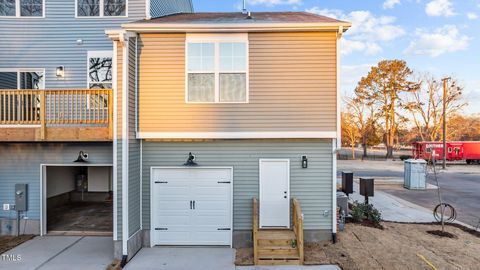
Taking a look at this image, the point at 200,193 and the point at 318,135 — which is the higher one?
the point at 318,135

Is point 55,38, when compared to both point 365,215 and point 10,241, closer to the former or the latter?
point 10,241

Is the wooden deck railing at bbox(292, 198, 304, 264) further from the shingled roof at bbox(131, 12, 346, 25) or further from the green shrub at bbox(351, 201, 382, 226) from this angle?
the shingled roof at bbox(131, 12, 346, 25)

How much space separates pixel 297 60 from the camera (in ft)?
23.9

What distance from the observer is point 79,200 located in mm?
12305

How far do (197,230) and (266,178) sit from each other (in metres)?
2.31

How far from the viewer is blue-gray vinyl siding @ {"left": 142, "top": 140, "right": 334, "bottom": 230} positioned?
7.41 m

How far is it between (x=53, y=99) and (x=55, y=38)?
2181 mm

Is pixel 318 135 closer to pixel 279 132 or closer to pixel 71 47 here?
pixel 279 132

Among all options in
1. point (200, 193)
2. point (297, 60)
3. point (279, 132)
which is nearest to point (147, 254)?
point (200, 193)

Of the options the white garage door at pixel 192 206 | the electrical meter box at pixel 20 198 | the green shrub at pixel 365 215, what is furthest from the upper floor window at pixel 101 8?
the green shrub at pixel 365 215

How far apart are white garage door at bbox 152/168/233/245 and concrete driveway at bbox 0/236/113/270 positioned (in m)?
1.43

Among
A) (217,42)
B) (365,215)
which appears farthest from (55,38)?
(365,215)

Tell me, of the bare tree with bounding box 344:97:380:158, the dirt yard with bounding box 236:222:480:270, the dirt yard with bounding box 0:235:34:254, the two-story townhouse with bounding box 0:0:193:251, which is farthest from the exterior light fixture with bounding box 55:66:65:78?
the bare tree with bounding box 344:97:380:158

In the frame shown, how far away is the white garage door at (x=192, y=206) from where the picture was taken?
294 inches
